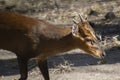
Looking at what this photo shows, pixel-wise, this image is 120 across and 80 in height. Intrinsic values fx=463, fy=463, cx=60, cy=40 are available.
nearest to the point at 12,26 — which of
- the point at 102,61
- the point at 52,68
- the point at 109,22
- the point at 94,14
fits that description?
the point at 52,68

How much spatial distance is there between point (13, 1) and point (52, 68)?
24.5ft

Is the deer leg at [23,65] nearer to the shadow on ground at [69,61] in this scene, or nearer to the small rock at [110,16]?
the shadow on ground at [69,61]

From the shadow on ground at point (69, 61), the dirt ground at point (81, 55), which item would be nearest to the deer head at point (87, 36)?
the dirt ground at point (81, 55)

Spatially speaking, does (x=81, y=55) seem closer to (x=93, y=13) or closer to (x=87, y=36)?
(x=87, y=36)

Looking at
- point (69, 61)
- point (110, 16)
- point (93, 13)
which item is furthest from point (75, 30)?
point (93, 13)

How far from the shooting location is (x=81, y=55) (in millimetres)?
10359

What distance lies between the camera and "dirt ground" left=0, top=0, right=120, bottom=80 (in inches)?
345

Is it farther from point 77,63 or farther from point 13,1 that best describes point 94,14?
point 77,63

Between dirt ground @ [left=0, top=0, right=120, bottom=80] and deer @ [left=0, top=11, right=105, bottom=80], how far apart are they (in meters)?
1.34

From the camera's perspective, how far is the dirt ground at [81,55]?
8766 millimetres

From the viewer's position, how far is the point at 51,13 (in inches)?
593

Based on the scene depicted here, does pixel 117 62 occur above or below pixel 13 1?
above

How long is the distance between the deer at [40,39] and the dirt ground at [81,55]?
4.40 feet

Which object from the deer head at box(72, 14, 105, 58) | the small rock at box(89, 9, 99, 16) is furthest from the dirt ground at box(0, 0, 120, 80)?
the deer head at box(72, 14, 105, 58)
